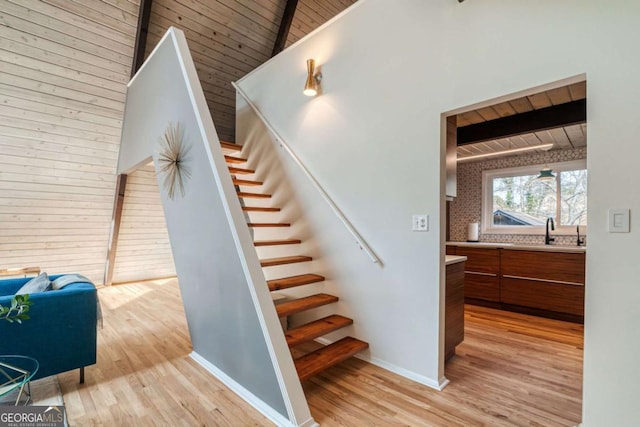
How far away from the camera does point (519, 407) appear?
1919 millimetres

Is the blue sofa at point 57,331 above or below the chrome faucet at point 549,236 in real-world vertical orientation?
below

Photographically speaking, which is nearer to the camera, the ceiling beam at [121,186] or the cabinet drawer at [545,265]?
the ceiling beam at [121,186]

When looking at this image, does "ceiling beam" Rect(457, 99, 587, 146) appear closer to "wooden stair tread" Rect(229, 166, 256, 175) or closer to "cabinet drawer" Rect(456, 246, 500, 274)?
"cabinet drawer" Rect(456, 246, 500, 274)

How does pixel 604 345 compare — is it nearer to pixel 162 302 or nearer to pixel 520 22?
pixel 520 22

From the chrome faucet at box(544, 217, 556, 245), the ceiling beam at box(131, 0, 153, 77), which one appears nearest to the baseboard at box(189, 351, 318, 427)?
the ceiling beam at box(131, 0, 153, 77)

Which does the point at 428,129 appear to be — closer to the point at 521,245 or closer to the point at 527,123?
the point at 527,123

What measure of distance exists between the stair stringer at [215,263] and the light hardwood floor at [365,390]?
0.57 ft

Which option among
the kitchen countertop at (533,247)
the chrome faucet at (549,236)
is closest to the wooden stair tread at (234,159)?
the kitchen countertop at (533,247)

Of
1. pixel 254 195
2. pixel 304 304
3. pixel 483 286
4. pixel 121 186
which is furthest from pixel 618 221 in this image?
pixel 121 186

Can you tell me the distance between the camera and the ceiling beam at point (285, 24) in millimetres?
4148

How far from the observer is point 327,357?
2.30m

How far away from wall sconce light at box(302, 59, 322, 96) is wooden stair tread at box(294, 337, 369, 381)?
2.22 metres

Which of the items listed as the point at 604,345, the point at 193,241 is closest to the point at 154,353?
the point at 193,241

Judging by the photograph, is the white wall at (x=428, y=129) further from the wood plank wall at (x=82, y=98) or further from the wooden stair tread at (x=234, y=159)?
the wood plank wall at (x=82, y=98)
